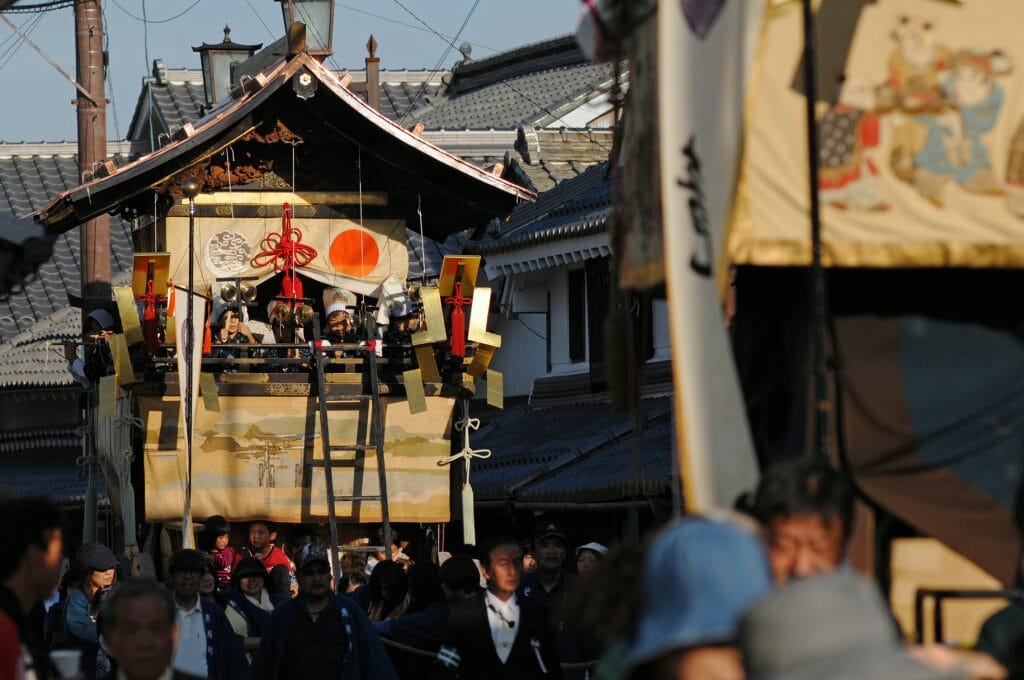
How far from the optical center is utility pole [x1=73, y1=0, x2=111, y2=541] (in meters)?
20.6

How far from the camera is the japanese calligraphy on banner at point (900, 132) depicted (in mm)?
6742

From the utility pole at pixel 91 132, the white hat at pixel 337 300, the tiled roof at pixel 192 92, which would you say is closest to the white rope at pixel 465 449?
the white hat at pixel 337 300

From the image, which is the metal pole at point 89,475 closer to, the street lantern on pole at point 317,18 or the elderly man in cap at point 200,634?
the street lantern on pole at point 317,18

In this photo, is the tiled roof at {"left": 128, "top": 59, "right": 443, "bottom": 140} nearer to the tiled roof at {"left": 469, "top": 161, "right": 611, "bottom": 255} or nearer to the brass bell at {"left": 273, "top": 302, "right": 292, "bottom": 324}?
the tiled roof at {"left": 469, "top": 161, "right": 611, "bottom": 255}

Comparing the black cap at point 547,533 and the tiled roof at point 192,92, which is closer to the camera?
the black cap at point 547,533

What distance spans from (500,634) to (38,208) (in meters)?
24.4

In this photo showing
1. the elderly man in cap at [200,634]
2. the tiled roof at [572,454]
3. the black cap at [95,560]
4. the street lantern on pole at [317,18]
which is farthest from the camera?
the street lantern on pole at [317,18]

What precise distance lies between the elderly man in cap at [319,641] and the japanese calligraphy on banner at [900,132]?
4577 millimetres

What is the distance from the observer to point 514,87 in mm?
34875

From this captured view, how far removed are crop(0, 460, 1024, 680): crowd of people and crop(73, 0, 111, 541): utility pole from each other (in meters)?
8.03

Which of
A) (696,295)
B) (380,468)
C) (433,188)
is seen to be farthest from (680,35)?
(433,188)

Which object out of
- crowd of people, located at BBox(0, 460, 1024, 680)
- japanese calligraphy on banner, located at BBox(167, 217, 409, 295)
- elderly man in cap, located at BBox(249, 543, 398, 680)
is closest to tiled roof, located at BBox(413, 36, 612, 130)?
japanese calligraphy on banner, located at BBox(167, 217, 409, 295)

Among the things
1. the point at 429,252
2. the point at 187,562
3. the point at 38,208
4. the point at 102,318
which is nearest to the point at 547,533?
the point at 187,562

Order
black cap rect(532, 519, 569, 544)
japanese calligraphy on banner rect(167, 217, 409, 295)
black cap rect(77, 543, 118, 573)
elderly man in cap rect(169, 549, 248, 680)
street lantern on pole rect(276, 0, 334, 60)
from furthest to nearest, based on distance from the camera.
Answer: street lantern on pole rect(276, 0, 334, 60), japanese calligraphy on banner rect(167, 217, 409, 295), black cap rect(77, 543, 118, 573), black cap rect(532, 519, 569, 544), elderly man in cap rect(169, 549, 248, 680)
